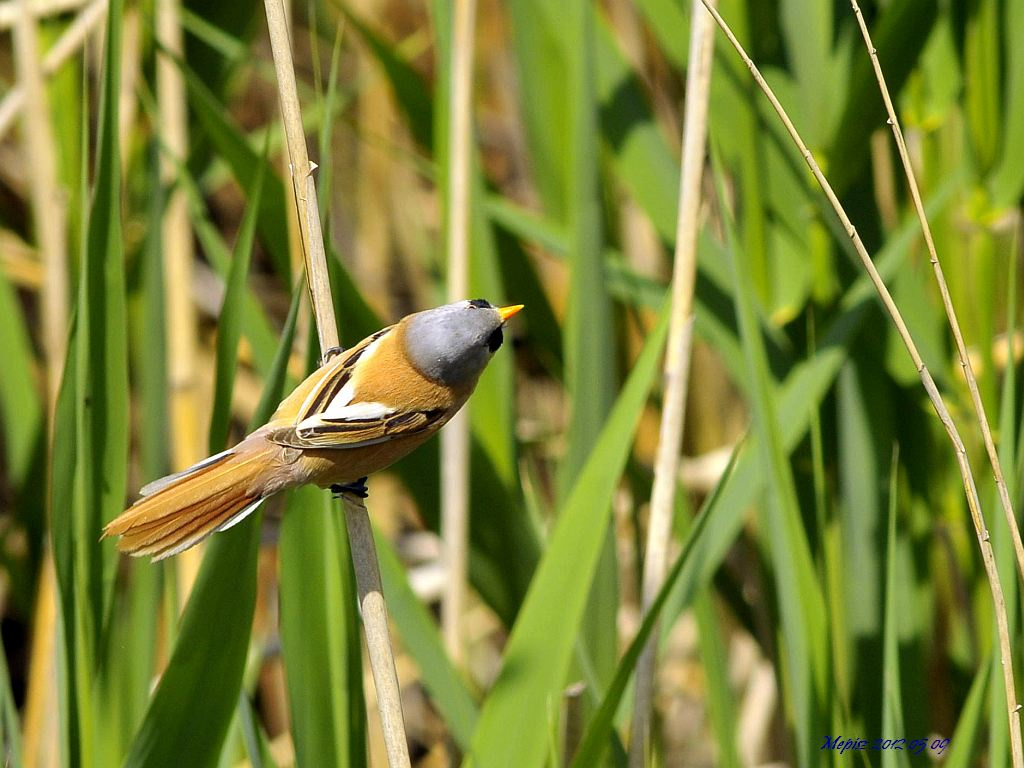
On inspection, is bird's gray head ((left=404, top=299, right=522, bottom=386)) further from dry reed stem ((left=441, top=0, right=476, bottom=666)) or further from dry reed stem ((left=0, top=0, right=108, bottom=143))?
dry reed stem ((left=0, top=0, right=108, bottom=143))

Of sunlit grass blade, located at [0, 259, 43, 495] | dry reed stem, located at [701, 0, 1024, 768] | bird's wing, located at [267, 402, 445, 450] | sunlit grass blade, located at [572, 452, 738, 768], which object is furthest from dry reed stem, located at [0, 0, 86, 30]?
sunlit grass blade, located at [572, 452, 738, 768]

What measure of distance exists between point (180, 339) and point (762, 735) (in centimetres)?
143

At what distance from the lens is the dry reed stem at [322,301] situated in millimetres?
1100

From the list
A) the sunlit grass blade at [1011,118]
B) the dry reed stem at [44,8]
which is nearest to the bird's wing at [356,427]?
the sunlit grass blade at [1011,118]

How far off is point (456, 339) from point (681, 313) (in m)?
0.41

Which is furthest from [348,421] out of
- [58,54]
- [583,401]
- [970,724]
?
[58,54]

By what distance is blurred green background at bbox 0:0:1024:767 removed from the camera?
1.19m

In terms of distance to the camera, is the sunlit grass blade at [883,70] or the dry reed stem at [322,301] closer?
the dry reed stem at [322,301]

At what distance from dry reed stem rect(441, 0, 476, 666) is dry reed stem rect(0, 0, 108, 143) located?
2.41 feet

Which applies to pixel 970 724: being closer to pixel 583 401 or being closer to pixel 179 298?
pixel 583 401

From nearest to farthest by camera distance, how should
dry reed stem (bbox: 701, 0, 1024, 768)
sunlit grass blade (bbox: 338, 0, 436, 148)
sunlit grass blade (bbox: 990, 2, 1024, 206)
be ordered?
dry reed stem (bbox: 701, 0, 1024, 768)
sunlit grass blade (bbox: 990, 2, 1024, 206)
sunlit grass blade (bbox: 338, 0, 436, 148)

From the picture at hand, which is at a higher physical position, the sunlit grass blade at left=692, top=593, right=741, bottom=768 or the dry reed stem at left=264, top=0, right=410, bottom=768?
the dry reed stem at left=264, top=0, right=410, bottom=768

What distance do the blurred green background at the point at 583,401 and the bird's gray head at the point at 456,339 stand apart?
143 millimetres

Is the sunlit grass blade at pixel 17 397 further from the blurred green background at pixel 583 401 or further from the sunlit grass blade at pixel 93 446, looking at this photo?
the sunlit grass blade at pixel 93 446
